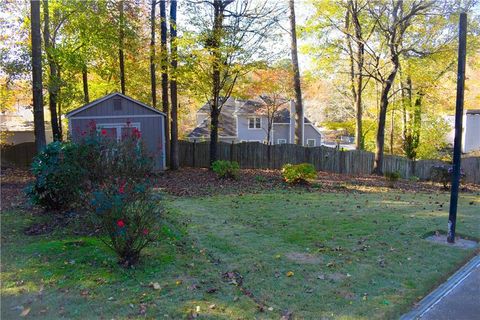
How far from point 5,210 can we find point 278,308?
654 centimetres

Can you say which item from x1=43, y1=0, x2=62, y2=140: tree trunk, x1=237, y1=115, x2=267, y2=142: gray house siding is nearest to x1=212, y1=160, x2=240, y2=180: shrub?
x1=43, y1=0, x2=62, y2=140: tree trunk

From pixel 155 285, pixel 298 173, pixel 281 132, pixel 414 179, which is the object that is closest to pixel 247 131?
pixel 281 132

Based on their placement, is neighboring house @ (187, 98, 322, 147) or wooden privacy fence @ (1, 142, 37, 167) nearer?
wooden privacy fence @ (1, 142, 37, 167)

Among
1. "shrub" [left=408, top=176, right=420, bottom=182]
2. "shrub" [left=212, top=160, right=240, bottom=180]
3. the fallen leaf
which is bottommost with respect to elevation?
"shrub" [left=408, top=176, right=420, bottom=182]

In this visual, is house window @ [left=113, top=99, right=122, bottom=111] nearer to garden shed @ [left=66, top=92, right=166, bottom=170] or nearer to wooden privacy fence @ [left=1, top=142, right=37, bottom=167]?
garden shed @ [left=66, top=92, right=166, bottom=170]

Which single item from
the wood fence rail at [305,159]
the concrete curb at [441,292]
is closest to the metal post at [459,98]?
the concrete curb at [441,292]

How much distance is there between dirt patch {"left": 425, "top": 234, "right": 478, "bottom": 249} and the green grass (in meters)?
0.24

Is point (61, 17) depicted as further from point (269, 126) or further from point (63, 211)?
point (269, 126)

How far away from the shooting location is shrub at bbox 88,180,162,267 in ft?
14.4

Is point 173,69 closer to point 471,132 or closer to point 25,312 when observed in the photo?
point 25,312

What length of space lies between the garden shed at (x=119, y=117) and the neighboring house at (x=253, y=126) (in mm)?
15495

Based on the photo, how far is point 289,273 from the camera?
16.0 ft

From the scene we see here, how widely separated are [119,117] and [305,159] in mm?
9643

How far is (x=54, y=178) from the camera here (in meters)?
6.94
